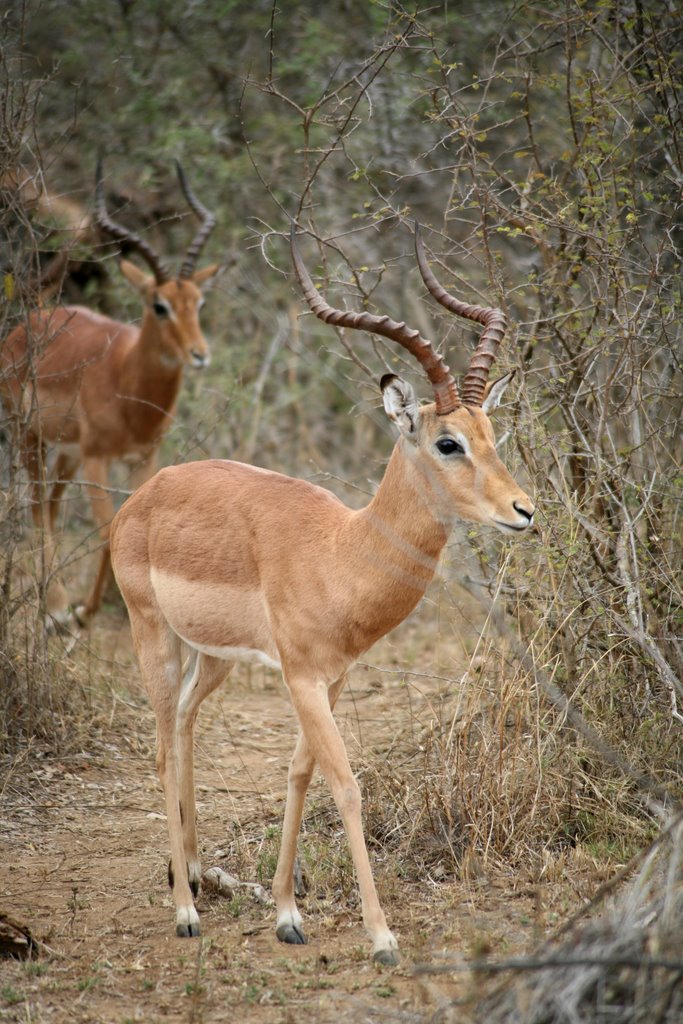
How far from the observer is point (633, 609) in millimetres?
5125

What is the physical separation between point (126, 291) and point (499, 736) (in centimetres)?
702

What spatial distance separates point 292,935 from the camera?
443 cm

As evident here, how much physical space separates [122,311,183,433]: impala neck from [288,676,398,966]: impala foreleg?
16.8 feet

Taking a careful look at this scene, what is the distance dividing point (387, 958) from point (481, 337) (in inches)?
95.4

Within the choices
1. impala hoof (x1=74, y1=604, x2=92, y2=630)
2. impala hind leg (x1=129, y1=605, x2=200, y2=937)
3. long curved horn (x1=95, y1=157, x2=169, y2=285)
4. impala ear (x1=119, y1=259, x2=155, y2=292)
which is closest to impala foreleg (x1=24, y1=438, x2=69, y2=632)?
impala hoof (x1=74, y1=604, x2=92, y2=630)

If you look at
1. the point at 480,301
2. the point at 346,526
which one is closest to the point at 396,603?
the point at 346,526

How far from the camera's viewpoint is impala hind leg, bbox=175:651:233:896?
501cm

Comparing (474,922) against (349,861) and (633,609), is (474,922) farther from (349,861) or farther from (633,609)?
(633,609)

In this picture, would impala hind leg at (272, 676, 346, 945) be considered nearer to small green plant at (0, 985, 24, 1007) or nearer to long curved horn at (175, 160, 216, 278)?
small green plant at (0, 985, 24, 1007)

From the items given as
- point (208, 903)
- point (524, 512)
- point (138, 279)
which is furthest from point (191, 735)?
point (138, 279)

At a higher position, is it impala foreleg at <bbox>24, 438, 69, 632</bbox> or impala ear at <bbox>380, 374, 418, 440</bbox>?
impala ear at <bbox>380, 374, 418, 440</bbox>

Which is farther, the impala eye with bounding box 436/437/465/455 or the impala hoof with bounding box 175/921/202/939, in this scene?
the impala hoof with bounding box 175/921/202/939

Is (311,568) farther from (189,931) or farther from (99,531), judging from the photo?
(99,531)

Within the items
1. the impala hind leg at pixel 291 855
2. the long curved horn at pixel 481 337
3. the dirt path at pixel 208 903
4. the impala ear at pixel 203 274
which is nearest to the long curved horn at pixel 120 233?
the impala ear at pixel 203 274
